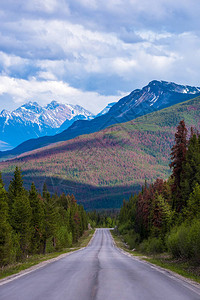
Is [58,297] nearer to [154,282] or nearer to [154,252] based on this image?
[154,282]

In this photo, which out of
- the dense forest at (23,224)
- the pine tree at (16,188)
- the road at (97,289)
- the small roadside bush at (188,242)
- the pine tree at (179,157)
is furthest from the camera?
the pine tree at (16,188)

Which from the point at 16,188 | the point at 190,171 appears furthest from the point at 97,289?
the point at 16,188

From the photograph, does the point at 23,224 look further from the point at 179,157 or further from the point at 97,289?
the point at 97,289

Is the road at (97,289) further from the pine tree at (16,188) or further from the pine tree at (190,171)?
the pine tree at (16,188)

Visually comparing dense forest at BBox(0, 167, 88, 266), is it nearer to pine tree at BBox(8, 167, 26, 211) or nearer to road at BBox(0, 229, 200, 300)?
pine tree at BBox(8, 167, 26, 211)

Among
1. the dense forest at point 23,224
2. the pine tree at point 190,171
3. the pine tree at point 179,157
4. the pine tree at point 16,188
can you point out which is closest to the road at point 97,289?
the dense forest at point 23,224

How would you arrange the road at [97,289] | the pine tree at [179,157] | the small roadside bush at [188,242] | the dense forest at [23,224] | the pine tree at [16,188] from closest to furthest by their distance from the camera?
1. the road at [97,289]
2. the small roadside bush at [188,242]
3. the dense forest at [23,224]
4. the pine tree at [179,157]
5. the pine tree at [16,188]

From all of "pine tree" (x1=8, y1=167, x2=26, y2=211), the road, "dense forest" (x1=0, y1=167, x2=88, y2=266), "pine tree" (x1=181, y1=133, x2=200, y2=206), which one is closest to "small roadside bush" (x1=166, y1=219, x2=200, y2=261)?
the road

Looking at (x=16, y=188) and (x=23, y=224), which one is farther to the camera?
(x=16, y=188)

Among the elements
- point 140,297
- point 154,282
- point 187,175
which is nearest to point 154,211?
point 187,175

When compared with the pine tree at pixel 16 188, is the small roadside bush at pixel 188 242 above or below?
below

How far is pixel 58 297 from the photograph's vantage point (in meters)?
10.3

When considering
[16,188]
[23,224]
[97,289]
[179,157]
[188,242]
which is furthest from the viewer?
[16,188]

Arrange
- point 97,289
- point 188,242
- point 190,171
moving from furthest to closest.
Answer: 1. point 190,171
2. point 188,242
3. point 97,289
